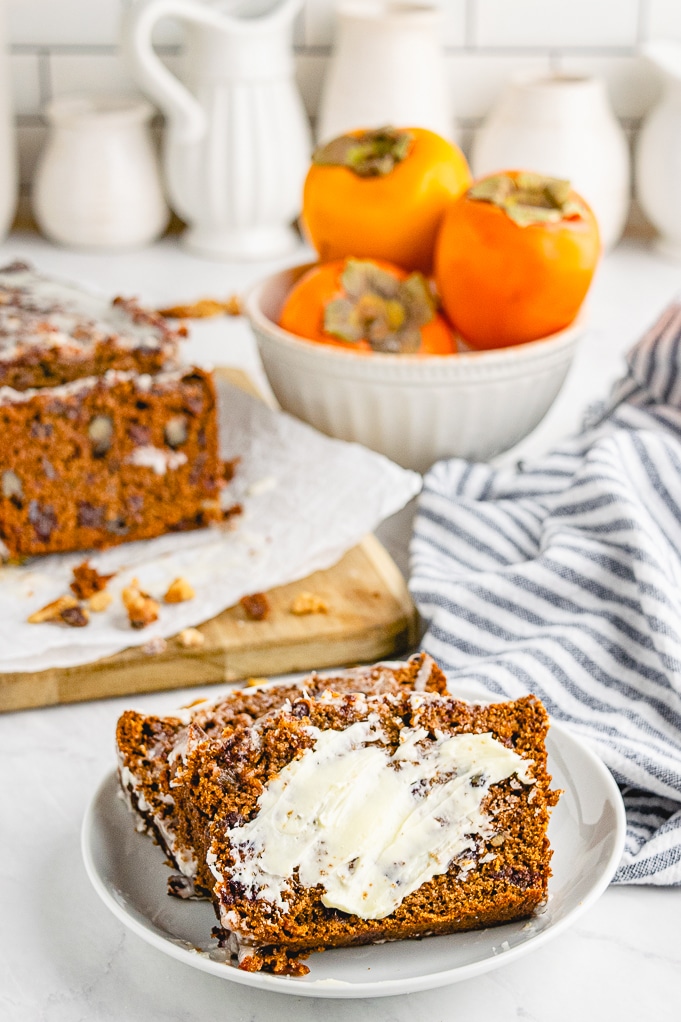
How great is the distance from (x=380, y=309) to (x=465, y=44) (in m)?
1.52

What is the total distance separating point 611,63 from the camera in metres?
2.96

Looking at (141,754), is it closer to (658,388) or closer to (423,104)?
(658,388)

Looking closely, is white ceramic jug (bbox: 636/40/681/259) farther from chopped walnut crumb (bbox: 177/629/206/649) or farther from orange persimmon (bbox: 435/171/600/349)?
chopped walnut crumb (bbox: 177/629/206/649)

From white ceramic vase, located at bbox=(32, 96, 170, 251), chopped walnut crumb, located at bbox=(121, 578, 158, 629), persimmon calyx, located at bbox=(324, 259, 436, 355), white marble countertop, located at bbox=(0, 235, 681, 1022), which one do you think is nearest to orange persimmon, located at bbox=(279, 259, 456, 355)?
persimmon calyx, located at bbox=(324, 259, 436, 355)

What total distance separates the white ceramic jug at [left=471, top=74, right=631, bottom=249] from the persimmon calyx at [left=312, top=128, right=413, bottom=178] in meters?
0.96

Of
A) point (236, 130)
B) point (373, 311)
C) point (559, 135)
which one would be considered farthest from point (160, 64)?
point (373, 311)

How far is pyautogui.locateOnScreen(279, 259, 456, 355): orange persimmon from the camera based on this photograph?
1690 mm

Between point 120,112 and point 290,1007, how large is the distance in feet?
7.61

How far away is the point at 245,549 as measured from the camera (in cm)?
160

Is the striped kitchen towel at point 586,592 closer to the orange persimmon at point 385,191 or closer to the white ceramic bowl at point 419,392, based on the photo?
the white ceramic bowl at point 419,392

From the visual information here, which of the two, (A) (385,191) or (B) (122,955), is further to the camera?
(A) (385,191)

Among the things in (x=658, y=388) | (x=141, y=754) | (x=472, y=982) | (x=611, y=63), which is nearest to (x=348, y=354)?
(x=658, y=388)

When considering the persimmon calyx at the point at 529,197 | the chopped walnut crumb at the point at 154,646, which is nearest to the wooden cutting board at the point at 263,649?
the chopped walnut crumb at the point at 154,646

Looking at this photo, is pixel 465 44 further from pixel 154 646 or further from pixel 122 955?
pixel 122 955
